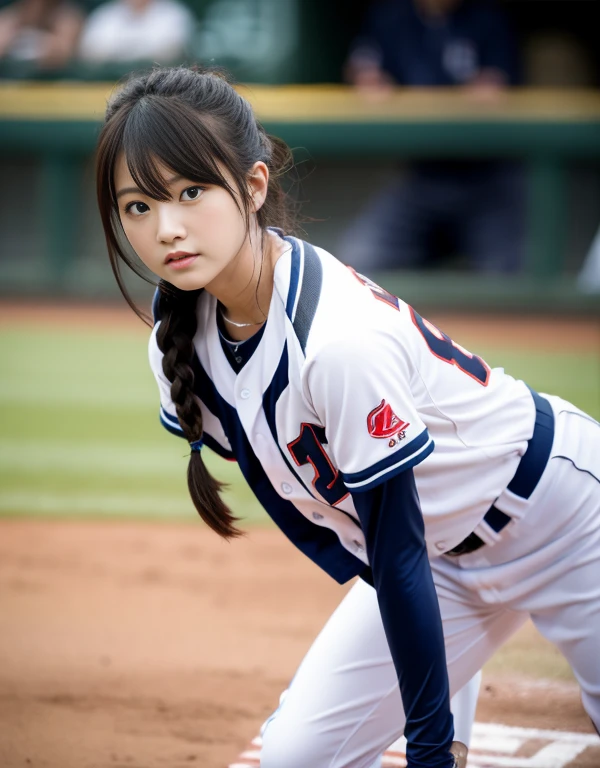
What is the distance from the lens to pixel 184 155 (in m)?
1.82

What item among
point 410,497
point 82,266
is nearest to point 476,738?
point 410,497

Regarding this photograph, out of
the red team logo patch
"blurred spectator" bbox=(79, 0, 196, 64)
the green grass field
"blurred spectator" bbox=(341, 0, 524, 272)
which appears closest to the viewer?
the red team logo patch

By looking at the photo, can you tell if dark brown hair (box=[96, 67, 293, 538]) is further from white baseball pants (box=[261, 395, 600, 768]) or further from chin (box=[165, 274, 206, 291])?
white baseball pants (box=[261, 395, 600, 768])

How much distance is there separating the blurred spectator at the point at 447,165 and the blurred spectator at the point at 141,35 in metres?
1.60

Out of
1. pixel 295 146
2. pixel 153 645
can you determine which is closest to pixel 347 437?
pixel 153 645

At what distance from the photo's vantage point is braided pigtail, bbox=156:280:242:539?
79.9 inches

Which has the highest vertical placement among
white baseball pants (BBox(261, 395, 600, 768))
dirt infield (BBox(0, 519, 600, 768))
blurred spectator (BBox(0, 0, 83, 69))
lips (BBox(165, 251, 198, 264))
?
lips (BBox(165, 251, 198, 264))

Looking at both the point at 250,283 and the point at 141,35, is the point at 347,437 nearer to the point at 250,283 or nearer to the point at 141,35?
the point at 250,283

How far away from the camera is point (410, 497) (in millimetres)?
1829

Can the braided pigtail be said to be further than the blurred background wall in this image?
No

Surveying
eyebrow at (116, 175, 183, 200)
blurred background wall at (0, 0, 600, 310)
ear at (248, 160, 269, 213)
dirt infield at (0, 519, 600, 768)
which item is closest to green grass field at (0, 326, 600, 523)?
dirt infield at (0, 519, 600, 768)

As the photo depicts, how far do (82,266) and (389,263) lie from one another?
8.69ft

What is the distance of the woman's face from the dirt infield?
122 cm

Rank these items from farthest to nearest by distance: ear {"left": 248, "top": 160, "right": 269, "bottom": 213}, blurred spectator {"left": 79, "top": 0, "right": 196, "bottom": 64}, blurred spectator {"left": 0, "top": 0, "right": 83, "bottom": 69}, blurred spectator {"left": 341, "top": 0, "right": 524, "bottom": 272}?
blurred spectator {"left": 0, "top": 0, "right": 83, "bottom": 69}
blurred spectator {"left": 79, "top": 0, "right": 196, "bottom": 64}
blurred spectator {"left": 341, "top": 0, "right": 524, "bottom": 272}
ear {"left": 248, "top": 160, "right": 269, "bottom": 213}
